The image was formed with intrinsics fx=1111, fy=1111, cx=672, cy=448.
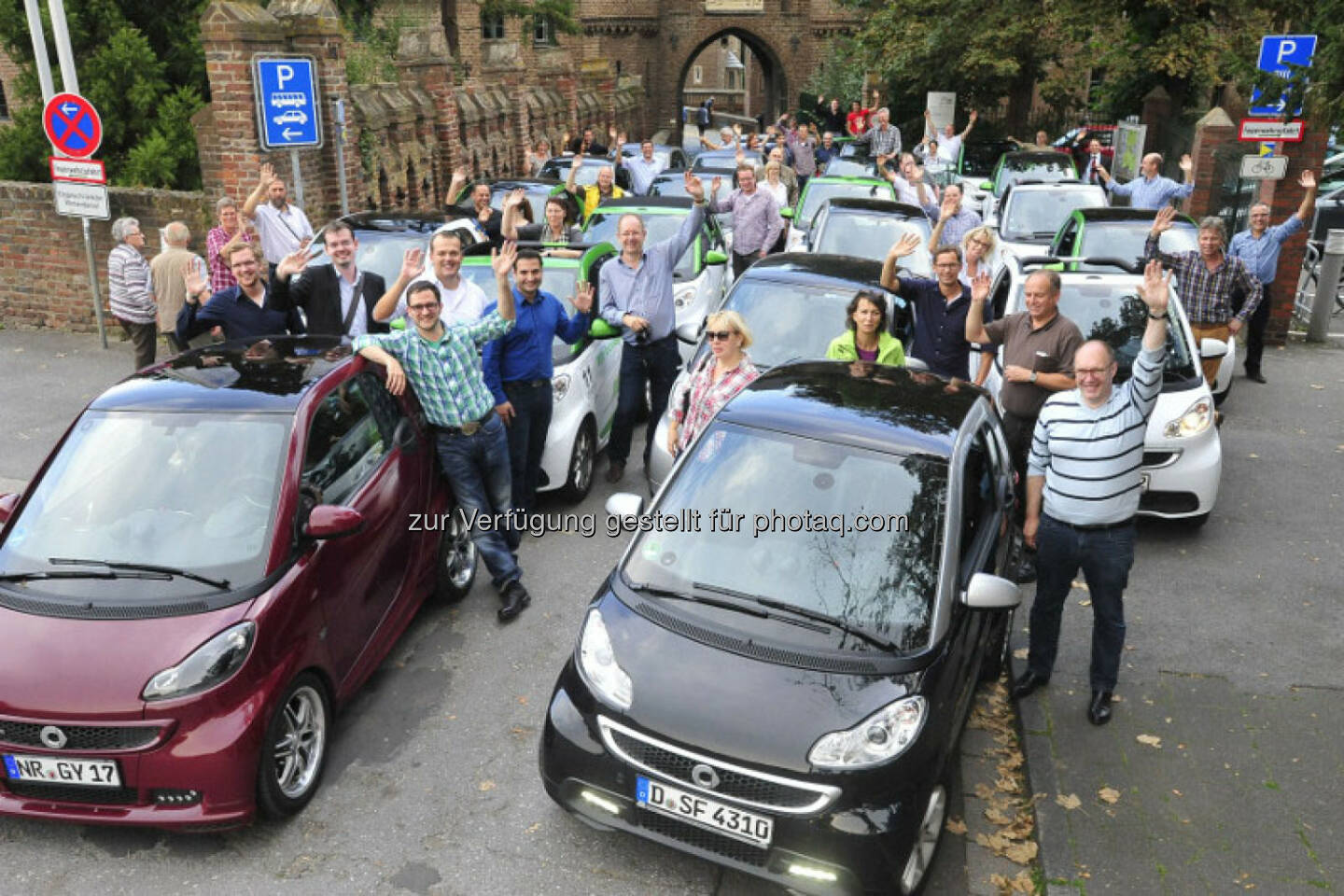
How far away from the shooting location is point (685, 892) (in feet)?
14.3

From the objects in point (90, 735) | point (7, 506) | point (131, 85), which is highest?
point (131, 85)

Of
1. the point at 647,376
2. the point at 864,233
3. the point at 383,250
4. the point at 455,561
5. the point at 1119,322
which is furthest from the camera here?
the point at 864,233

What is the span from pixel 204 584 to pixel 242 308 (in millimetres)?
3206

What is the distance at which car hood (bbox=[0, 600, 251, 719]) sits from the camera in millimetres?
4215

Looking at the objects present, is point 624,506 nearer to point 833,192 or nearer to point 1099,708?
point 1099,708

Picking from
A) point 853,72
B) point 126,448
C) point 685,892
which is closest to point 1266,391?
point 685,892

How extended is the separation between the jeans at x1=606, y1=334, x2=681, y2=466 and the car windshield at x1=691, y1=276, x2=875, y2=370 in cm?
31

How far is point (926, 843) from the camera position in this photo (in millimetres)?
4254

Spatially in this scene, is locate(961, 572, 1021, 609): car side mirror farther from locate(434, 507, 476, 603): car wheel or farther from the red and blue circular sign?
the red and blue circular sign

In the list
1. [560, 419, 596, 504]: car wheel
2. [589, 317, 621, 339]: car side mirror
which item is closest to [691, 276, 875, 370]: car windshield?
[589, 317, 621, 339]: car side mirror

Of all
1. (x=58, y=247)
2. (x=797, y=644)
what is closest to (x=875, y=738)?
(x=797, y=644)

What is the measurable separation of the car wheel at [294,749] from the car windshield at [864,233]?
7.77 metres

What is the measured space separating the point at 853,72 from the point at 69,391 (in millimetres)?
33142

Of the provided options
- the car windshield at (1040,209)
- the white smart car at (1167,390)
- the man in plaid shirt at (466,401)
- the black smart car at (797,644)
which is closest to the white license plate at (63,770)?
the black smart car at (797,644)
